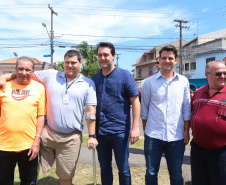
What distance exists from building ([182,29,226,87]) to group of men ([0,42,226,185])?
25751mm

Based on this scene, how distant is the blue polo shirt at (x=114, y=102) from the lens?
2807mm

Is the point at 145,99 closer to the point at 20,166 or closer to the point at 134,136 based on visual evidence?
the point at 134,136

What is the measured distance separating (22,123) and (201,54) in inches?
1197

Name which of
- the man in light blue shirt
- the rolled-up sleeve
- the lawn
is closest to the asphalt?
the lawn

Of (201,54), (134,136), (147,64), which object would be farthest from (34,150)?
(147,64)

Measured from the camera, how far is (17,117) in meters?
2.43

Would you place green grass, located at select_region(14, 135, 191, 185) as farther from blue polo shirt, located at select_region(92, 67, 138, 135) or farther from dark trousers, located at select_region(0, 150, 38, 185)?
blue polo shirt, located at select_region(92, 67, 138, 135)

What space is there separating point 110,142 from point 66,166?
68 cm

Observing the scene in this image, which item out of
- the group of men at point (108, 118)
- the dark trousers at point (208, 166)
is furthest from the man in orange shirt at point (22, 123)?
the dark trousers at point (208, 166)

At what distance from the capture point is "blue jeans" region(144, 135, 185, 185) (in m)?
2.61

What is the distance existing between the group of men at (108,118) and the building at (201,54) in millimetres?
25751

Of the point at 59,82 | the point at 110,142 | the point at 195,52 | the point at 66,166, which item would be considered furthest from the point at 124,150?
the point at 195,52

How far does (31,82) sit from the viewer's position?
105 inches

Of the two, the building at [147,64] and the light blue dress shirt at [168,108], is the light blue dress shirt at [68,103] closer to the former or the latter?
the light blue dress shirt at [168,108]
